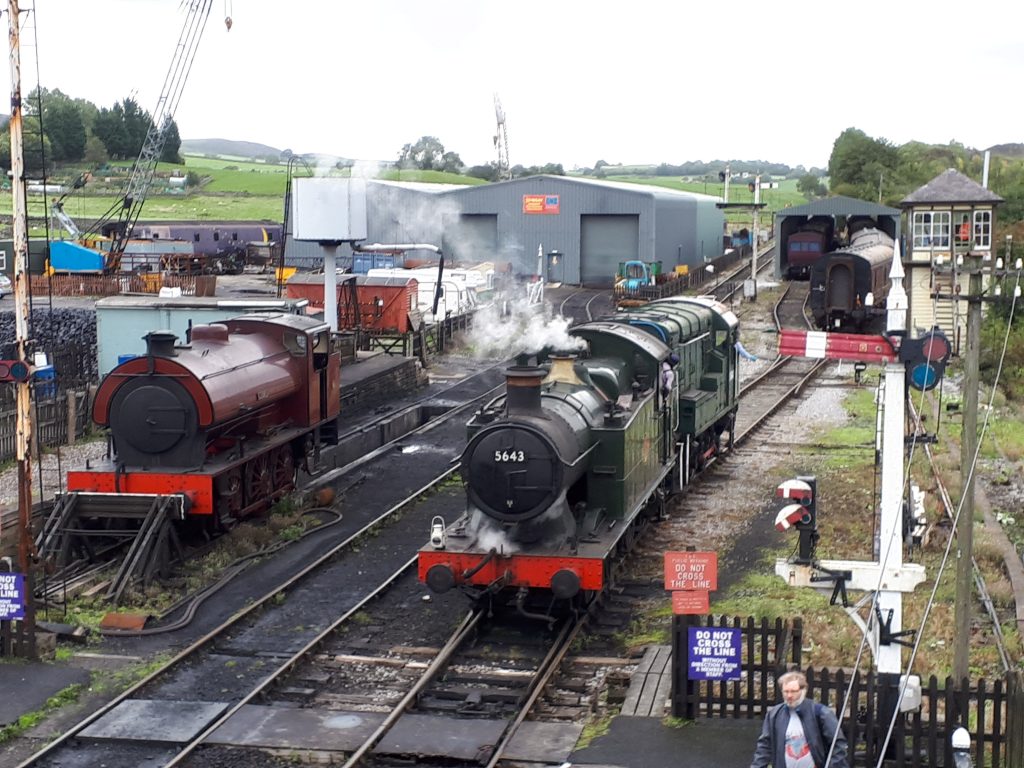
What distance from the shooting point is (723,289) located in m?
56.9

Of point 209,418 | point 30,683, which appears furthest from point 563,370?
point 30,683

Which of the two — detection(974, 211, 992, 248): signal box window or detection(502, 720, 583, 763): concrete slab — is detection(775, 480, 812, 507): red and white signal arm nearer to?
detection(502, 720, 583, 763): concrete slab

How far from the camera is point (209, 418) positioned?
16797mm

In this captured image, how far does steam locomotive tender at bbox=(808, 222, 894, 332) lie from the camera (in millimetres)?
42438

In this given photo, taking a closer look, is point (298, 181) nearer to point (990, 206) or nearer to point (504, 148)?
point (990, 206)

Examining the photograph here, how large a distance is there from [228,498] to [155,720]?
6.34 m

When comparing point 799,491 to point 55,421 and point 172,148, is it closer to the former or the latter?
point 55,421

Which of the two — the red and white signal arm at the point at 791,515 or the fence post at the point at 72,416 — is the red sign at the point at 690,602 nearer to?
the red and white signal arm at the point at 791,515

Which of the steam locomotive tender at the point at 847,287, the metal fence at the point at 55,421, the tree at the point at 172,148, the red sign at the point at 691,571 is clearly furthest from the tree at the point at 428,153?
the red sign at the point at 691,571

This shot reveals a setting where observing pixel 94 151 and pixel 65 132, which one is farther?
pixel 94 151

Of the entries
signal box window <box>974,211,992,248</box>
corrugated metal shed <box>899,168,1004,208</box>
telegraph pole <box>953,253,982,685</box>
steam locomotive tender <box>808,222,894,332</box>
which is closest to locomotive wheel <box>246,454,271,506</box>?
telegraph pole <box>953,253,982,685</box>

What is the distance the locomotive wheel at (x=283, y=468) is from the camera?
19844 mm

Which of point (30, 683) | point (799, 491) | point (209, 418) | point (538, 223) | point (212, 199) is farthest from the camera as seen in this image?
point (212, 199)

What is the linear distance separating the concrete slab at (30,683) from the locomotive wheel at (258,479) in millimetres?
5789
